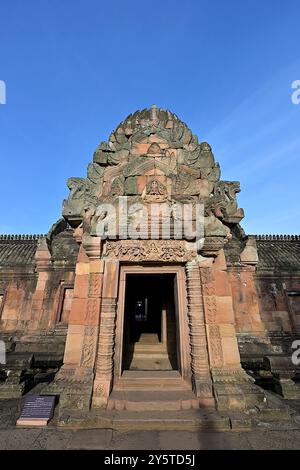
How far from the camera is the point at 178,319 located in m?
5.07

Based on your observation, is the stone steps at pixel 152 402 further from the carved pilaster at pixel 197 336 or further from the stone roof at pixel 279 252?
the stone roof at pixel 279 252

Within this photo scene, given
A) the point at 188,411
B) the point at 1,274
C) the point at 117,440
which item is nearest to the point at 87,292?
the point at 117,440

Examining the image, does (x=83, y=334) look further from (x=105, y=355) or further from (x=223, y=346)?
(x=223, y=346)

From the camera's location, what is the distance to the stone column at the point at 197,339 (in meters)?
4.28

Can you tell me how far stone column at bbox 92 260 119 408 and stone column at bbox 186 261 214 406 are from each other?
172 centimetres

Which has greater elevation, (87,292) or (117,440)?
(87,292)

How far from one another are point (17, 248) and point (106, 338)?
558 inches

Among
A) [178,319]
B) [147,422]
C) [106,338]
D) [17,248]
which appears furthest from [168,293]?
[17,248]

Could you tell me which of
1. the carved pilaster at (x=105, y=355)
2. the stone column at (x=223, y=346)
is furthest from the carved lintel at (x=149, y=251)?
the carved pilaster at (x=105, y=355)

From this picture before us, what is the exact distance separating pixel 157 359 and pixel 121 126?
7808mm

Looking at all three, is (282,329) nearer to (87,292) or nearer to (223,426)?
(223,426)

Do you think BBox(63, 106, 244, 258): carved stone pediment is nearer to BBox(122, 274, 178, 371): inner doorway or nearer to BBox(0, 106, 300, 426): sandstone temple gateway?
BBox(0, 106, 300, 426): sandstone temple gateway

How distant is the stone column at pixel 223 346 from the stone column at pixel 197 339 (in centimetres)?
12
